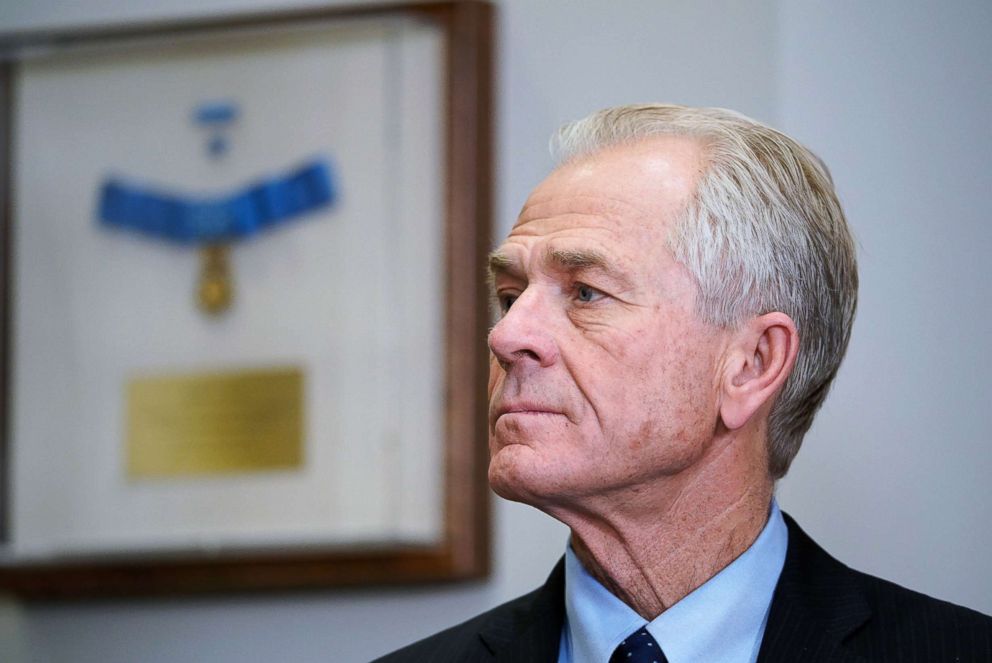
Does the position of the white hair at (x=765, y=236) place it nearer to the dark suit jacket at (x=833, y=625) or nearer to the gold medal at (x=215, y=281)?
the dark suit jacket at (x=833, y=625)

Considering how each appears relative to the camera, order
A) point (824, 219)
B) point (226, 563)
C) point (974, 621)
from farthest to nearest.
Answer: point (226, 563), point (824, 219), point (974, 621)

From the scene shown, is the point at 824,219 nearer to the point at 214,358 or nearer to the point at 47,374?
the point at 214,358

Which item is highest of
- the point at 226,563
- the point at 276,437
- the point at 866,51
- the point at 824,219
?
the point at 866,51

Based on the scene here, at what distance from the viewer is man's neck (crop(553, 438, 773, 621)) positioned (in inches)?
70.2

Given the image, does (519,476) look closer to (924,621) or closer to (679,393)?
(679,393)

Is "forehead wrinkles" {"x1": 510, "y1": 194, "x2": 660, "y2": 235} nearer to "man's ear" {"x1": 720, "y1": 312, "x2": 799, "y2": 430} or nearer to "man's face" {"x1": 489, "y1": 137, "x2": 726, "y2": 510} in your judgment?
"man's face" {"x1": 489, "y1": 137, "x2": 726, "y2": 510}

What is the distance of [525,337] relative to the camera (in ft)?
5.67

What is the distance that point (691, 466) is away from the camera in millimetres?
1785

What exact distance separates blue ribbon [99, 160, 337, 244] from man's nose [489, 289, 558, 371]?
85cm

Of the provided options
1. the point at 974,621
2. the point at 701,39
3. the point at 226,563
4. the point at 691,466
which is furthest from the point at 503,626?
the point at 701,39

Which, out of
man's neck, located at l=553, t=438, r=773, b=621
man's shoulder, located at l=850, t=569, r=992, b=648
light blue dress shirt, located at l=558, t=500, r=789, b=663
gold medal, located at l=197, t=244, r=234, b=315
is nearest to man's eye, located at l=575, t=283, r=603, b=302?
man's neck, located at l=553, t=438, r=773, b=621

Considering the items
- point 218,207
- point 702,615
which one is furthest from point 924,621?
point 218,207

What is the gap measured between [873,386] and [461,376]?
63cm

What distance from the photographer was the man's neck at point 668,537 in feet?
5.85
